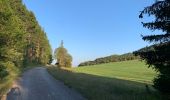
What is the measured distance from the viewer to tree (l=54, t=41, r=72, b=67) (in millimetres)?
127281

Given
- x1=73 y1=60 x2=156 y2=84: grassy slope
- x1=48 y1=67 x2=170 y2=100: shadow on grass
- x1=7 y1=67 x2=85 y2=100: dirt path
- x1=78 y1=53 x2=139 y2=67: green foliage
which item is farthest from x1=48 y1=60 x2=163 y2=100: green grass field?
x1=78 y1=53 x2=139 y2=67: green foliage

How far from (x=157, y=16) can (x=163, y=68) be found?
2501 millimetres

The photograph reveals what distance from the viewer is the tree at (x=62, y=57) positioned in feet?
418

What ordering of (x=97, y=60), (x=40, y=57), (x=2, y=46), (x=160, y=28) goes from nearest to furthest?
(x=160, y=28)
(x=2, y=46)
(x=40, y=57)
(x=97, y=60)

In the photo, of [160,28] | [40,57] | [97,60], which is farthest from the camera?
[97,60]

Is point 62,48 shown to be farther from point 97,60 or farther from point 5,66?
point 5,66

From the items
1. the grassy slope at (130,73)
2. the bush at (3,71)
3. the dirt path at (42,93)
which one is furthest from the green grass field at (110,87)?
the bush at (3,71)

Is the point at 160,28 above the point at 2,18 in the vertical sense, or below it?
below

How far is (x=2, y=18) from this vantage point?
38.9 m

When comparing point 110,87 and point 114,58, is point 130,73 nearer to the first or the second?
point 110,87

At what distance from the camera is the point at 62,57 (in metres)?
127

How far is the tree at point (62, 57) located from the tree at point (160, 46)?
107 metres

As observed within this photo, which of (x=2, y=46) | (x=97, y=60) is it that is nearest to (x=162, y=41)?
(x=2, y=46)

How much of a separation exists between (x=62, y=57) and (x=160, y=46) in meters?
109
